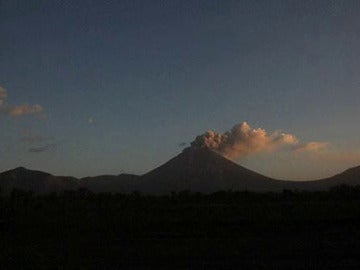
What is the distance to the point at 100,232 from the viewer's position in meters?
30.5

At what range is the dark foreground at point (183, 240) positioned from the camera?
65.9 feet

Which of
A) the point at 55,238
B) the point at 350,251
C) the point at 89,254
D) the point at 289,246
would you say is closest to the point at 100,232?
the point at 55,238

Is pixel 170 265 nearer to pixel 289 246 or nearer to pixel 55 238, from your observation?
pixel 289 246

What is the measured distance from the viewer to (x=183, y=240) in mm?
26156

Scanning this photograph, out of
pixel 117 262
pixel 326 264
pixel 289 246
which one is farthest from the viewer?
pixel 289 246

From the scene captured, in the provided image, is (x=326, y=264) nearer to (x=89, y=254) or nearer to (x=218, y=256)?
(x=218, y=256)

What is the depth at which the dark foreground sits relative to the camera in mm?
20094

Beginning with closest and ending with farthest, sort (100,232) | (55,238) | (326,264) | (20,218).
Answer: (326,264), (55,238), (100,232), (20,218)

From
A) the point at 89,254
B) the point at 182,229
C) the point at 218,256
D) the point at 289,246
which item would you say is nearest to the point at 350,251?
the point at 289,246

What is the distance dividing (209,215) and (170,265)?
56.9 feet

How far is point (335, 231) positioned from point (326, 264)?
9.63m

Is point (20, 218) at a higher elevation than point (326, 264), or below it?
higher

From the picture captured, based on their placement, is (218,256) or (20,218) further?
(20,218)

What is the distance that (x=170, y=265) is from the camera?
1967 cm
